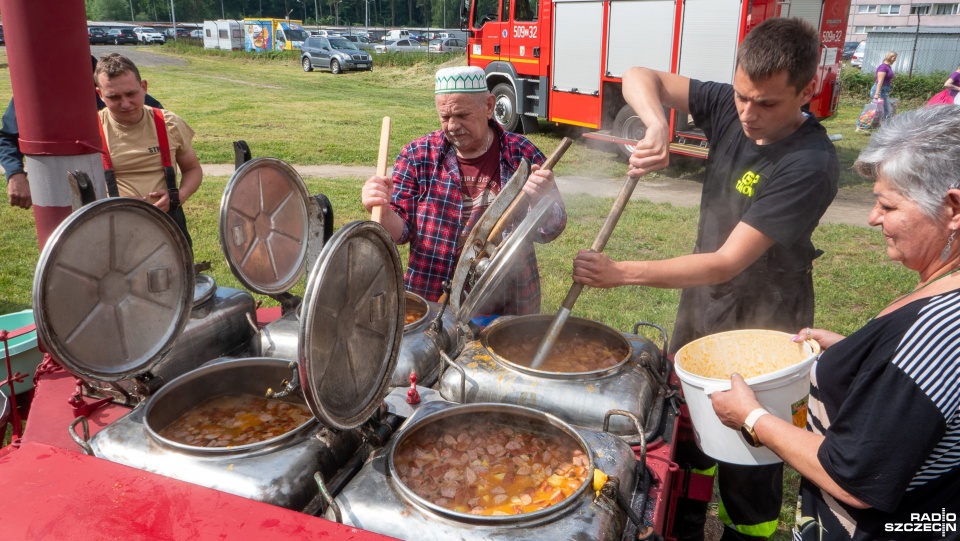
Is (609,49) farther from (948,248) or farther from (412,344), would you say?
(948,248)

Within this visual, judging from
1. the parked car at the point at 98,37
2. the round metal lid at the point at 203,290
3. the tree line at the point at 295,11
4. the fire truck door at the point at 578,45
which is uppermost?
the tree line at the point at 295,11

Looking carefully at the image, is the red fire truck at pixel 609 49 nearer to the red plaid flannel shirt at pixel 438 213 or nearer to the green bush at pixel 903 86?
the red plaid flannel shirt at pixel 438 213

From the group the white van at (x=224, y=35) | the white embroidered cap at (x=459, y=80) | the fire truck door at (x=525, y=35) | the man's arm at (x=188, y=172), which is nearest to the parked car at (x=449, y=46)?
the white van at (x=224, y=35)

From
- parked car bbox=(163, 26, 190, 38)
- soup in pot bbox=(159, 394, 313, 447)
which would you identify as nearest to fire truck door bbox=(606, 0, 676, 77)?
soup in pot bbox=(159, 394, 313, 447)

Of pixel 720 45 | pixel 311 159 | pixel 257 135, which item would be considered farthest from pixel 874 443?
pixel 257 135

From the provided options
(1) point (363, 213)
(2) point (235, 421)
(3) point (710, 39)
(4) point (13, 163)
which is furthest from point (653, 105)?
(3) point (710, 39)

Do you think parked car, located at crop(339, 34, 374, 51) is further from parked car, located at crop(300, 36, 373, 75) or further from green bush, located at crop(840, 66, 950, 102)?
green bush, located at crop(840, 66, 950, 102)

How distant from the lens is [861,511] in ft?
5.35

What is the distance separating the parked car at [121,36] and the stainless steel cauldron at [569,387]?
51.0 metres

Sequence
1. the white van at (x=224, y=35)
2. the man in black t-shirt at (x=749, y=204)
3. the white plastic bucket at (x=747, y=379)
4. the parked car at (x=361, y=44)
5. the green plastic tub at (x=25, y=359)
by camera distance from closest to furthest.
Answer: the white plastic bucket at (x=747, y=379) < the man in black t-shirt at (x=749, y=204) < the green plastic tub at (x=25, y=359) < the parked car at (x=361, y=44) < the white van at (x=224, y=35)

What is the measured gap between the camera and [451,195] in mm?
3096

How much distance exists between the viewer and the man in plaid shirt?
3.10m

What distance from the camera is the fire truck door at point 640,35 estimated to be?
11.0 m

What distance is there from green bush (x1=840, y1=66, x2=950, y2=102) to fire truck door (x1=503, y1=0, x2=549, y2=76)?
13567 millimetres
